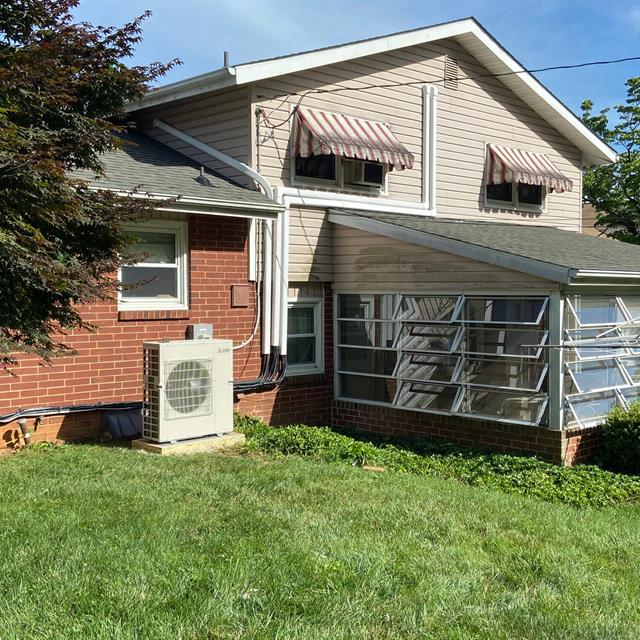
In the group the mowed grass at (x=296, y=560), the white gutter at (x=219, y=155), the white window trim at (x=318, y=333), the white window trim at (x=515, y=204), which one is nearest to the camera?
the mowed grass at (x=296, y=560)

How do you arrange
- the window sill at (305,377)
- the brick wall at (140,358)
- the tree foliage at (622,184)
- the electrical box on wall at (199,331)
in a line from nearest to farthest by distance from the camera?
the brick wall at (140,358)
the electrical box on wall at (199,331)
the window sill at (305,377)
the tree foliage at (622,184)

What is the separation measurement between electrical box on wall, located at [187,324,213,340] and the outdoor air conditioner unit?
0.88 meters

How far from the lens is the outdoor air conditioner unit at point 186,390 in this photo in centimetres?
945

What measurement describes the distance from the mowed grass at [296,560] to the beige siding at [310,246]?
17.3 ft

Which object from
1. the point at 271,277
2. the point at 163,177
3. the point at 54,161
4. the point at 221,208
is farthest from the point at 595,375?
the point at 54,161

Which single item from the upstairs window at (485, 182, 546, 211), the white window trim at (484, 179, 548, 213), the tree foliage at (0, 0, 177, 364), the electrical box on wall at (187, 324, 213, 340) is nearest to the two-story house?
the electrical box on wall at (187, 324, 213, 340)

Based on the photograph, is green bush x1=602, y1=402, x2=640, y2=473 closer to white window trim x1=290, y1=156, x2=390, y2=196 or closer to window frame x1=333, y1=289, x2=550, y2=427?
window frame x1=333, y1=289, x2=550, y2=427

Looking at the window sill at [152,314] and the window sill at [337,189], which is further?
the window sill at [337,189]

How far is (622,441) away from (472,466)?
87.8 inches

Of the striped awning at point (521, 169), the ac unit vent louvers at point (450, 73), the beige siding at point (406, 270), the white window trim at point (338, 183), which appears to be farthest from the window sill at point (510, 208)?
the beige siding at point (406, 270)

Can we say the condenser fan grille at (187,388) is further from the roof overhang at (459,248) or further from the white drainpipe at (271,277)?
the roof overhang at (459,248)

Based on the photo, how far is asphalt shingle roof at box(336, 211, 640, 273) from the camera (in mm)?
10547

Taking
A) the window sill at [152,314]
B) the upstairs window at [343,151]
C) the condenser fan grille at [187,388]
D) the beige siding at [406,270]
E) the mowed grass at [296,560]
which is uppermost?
the upstairs window at [343,151]

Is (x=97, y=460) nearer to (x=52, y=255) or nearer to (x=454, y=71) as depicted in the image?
(x=52, y=255)
